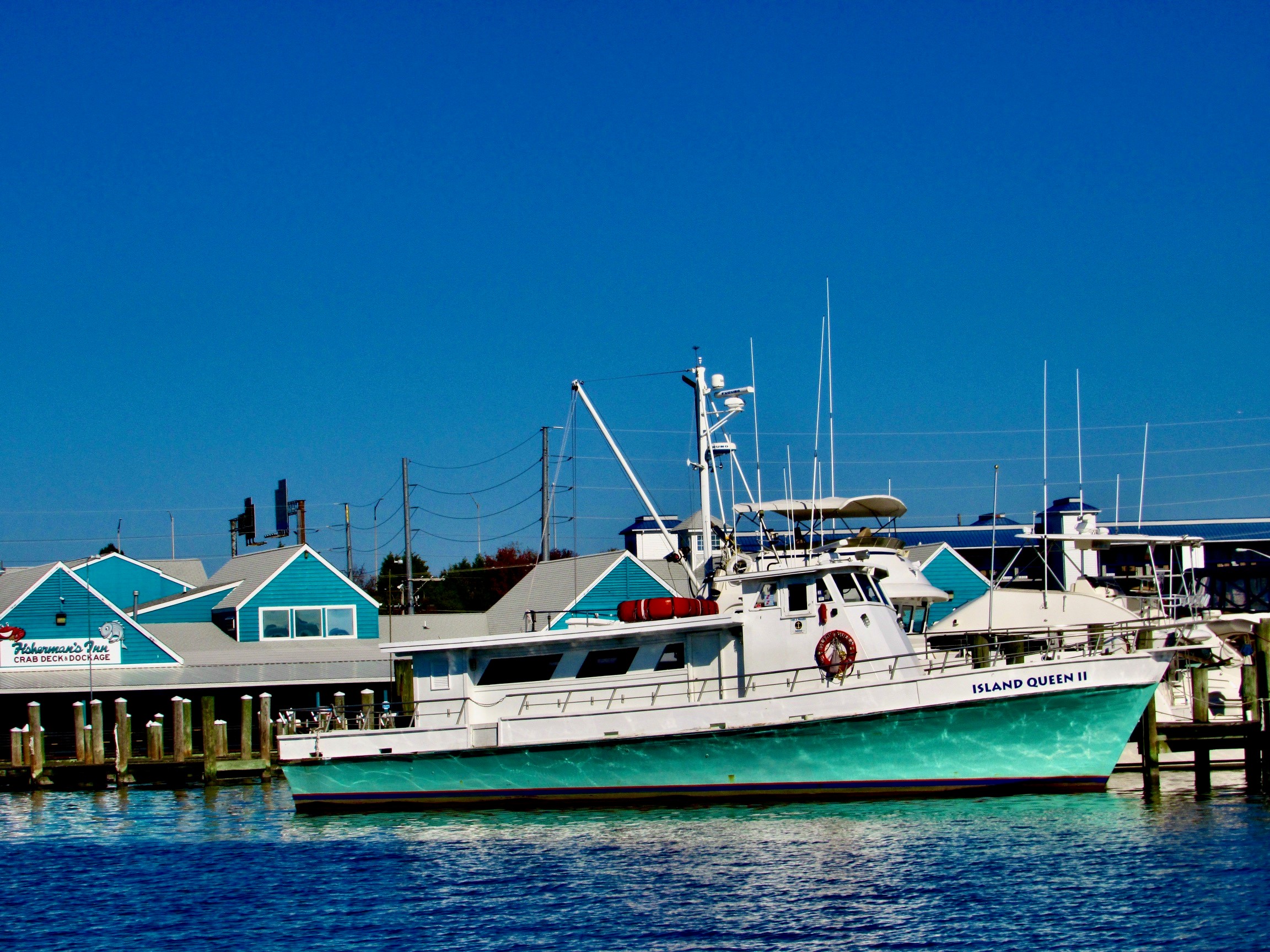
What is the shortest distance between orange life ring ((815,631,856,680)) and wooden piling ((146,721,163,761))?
16.2 metres

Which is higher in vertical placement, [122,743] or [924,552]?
[924,552]

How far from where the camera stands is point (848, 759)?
78.1 feet

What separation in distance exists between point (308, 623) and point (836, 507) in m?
21.5

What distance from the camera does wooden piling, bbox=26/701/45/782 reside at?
1249 inches

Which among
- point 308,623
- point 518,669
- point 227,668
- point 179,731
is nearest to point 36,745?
point 179,731

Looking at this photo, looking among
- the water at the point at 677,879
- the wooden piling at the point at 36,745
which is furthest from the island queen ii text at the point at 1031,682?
the wooden piling at the point at 36,745

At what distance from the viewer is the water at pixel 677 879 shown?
54.2ft

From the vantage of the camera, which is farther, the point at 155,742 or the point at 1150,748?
the point at 155,742

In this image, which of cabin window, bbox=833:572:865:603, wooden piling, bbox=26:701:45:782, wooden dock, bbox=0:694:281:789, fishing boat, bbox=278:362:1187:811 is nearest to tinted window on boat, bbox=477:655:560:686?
fishing boat, bbox=278:362:1187:811

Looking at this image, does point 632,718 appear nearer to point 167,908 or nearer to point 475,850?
point 475,850

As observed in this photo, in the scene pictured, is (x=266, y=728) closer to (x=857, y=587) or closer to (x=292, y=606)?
(x=292, y=606)

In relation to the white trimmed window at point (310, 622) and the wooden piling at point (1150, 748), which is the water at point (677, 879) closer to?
the wooden piling at point (1150, 748)

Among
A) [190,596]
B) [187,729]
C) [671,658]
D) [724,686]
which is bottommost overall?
[187,729]

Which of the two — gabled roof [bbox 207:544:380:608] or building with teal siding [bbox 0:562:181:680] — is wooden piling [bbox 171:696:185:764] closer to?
building with teal siding [bbox 0:562:181:680]
